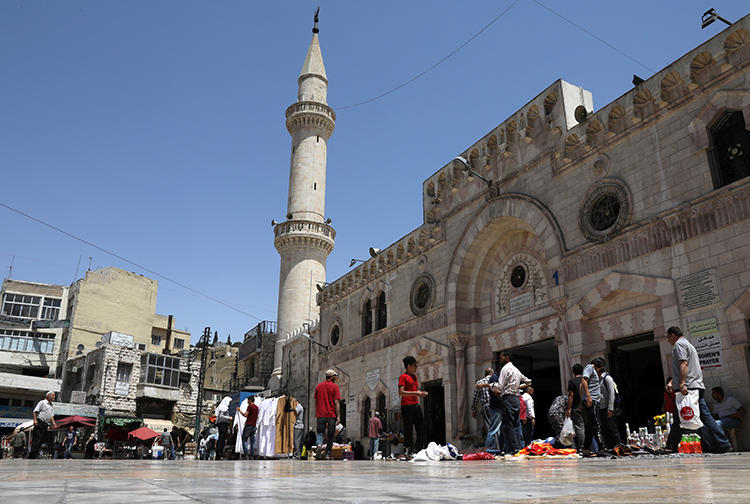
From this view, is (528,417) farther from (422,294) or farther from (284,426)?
(422,294)

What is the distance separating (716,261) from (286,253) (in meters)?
23.9

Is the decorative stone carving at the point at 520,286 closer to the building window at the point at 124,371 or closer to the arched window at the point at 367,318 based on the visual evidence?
the arched window at the point at 367,318

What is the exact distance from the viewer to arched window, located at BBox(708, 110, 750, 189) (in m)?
10.5

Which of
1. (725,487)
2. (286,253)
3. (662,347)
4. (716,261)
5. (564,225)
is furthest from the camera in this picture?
(286,253)

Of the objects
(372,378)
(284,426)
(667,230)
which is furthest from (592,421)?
(372,378)

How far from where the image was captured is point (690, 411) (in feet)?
25.6

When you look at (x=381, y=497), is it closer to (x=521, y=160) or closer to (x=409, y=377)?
(x=409, y=377)

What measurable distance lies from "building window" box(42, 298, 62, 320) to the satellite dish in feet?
152

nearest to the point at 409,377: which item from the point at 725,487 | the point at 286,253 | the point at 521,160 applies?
the point at 725,487

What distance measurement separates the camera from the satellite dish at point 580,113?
1484 cm

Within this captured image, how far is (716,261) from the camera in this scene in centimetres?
1048

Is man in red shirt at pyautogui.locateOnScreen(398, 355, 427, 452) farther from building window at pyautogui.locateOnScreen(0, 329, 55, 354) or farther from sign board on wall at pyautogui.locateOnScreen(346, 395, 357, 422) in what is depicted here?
building window at pyautogui.locateOnScreen(0, 329, 55, 354)

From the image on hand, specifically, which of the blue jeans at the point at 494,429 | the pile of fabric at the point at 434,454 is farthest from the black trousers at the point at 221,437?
the blue jeans at the point at 494,429

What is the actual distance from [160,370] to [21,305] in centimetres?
1671
